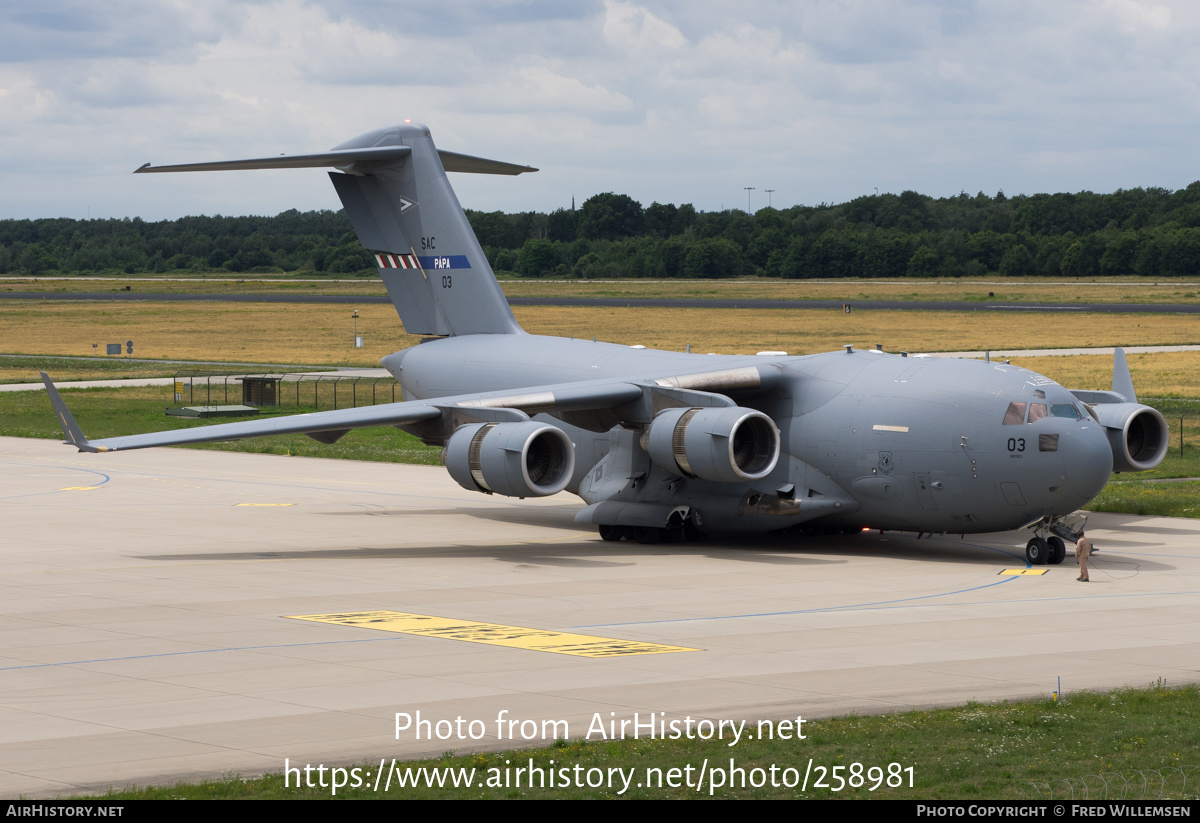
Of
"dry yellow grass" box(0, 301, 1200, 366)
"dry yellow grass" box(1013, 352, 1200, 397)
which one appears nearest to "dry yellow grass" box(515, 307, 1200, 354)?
"dry yellow grass" box(0, 301, 1200, 366)

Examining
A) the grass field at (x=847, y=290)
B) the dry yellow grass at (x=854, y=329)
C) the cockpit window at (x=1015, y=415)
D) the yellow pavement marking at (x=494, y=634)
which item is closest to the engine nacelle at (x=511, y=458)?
the yellow pavement marking at (x=494, y=634)

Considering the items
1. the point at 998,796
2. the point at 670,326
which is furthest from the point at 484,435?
the point at 670,326

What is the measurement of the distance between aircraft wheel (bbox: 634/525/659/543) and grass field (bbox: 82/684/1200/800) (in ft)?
46.9

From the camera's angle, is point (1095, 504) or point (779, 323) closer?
point (1095, 504)

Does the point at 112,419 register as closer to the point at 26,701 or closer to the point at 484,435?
the point at 484,435

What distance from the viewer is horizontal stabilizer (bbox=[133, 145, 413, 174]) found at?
30.6 m

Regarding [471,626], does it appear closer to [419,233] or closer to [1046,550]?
[1046,550]

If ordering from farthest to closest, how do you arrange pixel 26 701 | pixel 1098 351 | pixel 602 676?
pixel 1098 351
pixel 602 676
pixel 26 701

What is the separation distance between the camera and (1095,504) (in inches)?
1356

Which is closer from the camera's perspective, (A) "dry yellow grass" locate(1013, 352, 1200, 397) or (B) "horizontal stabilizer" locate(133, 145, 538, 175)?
(B) "horizontal stabilizer" locate(133, 145, 538, 175)

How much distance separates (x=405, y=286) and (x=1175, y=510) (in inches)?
705

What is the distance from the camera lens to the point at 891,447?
27.0 meters

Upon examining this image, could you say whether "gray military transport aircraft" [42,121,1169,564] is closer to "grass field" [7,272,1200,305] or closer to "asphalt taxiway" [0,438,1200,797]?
"asphalt taxiway" [0,438,1200,797]

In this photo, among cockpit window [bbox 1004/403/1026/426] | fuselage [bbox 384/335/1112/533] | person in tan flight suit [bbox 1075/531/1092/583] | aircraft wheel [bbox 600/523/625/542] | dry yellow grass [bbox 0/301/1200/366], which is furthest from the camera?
dry yellow grass [bbox 0/301/1200/366]
